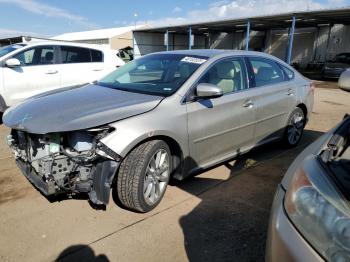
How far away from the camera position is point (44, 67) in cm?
683

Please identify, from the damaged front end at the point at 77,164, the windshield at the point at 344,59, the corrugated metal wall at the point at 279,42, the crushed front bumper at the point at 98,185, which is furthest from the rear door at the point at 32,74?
the corrugated metal wall at the point at 279,42

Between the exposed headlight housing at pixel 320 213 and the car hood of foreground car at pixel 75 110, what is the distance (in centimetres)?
170

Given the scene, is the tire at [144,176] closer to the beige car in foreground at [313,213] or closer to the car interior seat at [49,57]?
the beige car in foreground at [313,213]

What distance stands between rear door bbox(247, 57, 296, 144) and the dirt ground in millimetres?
806

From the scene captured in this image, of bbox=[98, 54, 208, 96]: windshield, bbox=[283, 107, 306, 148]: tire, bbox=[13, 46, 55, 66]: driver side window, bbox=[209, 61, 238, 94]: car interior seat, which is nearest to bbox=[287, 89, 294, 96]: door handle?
bbox=[283, 107, 306, 148]: tire

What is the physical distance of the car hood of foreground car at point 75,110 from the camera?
107 inches

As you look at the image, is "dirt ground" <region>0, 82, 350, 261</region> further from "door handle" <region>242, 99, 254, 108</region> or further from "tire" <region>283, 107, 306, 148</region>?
"tire" <region>283, 107, 306, 148</region>

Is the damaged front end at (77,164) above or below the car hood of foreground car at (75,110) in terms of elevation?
below

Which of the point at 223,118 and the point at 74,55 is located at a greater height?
the point at 74,55

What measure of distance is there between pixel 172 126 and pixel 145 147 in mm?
371

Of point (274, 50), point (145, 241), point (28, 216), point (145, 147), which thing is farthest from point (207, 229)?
point (274, 50)

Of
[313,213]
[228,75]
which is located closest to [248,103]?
[228,75]

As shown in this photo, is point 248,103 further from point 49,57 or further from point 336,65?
point 336,65

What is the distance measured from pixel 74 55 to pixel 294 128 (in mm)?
5119
